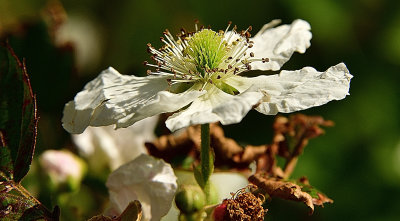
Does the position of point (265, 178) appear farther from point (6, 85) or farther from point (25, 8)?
point (25, 8)

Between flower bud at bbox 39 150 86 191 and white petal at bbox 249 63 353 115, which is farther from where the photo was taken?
flower bud at bbox 39 150 86 191

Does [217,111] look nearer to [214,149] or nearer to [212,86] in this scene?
[212,86]

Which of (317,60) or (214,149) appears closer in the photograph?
(214,149)

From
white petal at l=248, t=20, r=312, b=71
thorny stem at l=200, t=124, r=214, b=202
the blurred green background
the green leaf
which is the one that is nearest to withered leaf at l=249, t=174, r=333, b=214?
thorny stem at l=200, t=124, r=214, b=202

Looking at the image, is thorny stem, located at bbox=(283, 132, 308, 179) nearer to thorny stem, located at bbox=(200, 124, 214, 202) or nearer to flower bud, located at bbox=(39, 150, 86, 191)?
thorny stem, located at bbox=(200, 124, 214, 202)

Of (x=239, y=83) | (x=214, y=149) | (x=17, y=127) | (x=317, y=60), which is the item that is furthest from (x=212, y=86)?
(x=317, y=60)

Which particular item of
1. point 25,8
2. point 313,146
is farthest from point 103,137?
point 25,8

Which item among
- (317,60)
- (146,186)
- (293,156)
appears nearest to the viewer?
(146,186)
